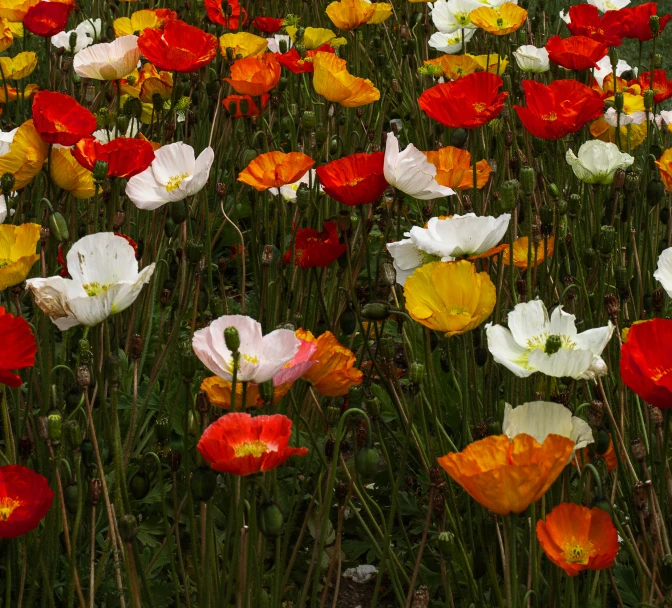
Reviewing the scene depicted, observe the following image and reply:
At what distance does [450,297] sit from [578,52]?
139 centimetres

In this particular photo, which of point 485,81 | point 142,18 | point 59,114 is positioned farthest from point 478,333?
point 142,18

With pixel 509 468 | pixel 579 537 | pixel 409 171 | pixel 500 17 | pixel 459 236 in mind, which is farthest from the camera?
pixel 500 17

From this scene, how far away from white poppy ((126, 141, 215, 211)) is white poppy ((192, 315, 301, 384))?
0.67m

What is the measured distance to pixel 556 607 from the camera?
4.98 ft

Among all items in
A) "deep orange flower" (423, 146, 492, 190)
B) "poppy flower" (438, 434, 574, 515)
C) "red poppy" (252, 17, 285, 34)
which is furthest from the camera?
"red poppy" (252, 17, 285, 34)

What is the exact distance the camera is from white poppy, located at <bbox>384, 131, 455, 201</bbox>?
1983 millimetres

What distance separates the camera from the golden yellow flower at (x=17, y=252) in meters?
1.74

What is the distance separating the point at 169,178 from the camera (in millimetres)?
2256

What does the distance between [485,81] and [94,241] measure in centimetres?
105

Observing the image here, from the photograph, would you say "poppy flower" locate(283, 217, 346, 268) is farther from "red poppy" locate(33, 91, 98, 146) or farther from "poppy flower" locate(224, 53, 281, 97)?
"poppy flower" locate(224, 53, 281, 97)

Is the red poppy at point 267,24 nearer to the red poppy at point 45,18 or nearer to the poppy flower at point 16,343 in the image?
the red poppy at point 45,18

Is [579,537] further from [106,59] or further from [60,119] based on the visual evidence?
[106,59]

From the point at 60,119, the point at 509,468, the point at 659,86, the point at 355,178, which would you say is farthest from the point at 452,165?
the point at 509,468

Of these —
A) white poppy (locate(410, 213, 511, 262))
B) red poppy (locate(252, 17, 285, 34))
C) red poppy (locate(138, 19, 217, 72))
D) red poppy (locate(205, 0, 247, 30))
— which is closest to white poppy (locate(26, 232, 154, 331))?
white poppy (locate(410, 213, 511, 262))
